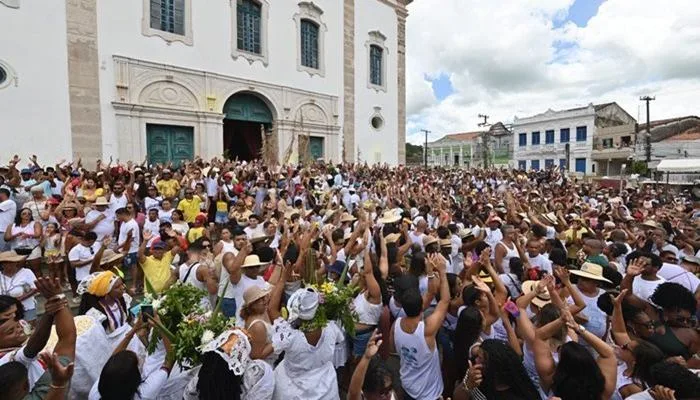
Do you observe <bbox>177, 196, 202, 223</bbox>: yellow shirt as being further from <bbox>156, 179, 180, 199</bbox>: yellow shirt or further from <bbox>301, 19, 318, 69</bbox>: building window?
<bbox>301, 19, 318, 69</bbox>: building window

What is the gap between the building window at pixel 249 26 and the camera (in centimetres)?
1905

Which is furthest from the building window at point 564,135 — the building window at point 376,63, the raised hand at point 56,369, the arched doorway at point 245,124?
the raised hand at point 56,369

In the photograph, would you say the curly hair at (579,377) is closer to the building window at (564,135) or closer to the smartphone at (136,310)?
the smartphone at (136,310)

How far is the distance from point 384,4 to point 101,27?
17.2 m

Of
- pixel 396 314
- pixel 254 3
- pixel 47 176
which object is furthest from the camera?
pixel 254 3

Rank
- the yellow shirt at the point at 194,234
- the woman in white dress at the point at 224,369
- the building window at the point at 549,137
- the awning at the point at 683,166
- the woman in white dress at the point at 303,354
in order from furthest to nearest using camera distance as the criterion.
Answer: the building window at the point at 549,137 < the awning at the point at 683,166 < the yellow shirt at the point at 194,234 < the woman in white dress at the point at 303,354 < the woman in white dress at the point at 224,369

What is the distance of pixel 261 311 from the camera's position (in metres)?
3.11

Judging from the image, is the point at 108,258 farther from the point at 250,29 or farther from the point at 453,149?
the point at 453,149

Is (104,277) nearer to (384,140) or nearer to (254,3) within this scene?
(254,3)

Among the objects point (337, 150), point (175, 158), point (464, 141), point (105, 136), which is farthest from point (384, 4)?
point (464, 141)

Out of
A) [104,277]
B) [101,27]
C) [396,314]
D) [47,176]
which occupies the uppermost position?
[101,27]

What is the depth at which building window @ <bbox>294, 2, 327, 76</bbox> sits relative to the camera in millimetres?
21281

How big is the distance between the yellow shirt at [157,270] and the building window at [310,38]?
1793 centimetres

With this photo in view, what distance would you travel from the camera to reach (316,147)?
22.7 m
